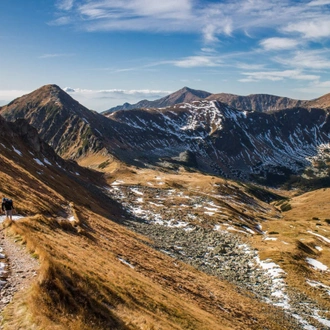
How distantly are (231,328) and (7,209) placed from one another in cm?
2183

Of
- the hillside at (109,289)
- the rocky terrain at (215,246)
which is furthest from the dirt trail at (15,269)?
the rocky terrain at (215,246)

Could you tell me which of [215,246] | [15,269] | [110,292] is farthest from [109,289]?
[215,246]

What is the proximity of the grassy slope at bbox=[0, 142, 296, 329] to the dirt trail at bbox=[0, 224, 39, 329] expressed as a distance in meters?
0.47

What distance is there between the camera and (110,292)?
1742cm

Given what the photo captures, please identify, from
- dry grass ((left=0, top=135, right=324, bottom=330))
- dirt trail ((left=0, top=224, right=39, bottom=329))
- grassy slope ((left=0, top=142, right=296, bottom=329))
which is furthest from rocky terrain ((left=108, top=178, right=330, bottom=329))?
dirt trail ((left=0, top=224, right=39, bottom=329))

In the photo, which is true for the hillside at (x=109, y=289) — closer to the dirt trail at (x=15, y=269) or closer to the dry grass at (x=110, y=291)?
the dry grass at (x=110, y=291)

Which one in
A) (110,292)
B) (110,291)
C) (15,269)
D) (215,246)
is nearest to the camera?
(15,269)

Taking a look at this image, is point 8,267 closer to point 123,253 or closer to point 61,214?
point 123,253

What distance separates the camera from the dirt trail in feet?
43.7

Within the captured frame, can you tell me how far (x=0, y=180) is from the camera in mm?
40250

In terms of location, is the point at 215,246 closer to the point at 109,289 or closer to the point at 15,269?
the point at 109,289

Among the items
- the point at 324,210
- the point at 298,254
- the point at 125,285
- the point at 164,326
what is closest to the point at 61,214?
the point at 125,285

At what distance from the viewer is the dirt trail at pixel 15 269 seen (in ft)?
A: 43.7

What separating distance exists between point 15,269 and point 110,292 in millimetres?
5529
